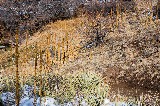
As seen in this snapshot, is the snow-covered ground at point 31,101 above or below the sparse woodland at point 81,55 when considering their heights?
above

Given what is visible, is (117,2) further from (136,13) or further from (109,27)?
(109,27)

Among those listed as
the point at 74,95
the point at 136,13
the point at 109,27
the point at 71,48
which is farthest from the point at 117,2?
the point at 74,95

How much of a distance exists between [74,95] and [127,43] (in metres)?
19.2

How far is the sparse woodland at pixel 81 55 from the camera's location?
42.1ft

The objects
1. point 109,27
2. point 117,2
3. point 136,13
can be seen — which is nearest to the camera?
point 109,27

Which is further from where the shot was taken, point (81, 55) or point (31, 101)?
point (81, 55)

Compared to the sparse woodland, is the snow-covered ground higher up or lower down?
higher up

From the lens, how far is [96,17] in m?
39.3

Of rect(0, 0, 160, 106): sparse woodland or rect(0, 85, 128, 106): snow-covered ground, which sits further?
rect(0, 0, 160, 106): sparse woodland

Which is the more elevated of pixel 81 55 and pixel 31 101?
pixel 31 101

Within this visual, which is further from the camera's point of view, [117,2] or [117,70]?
[117,2]

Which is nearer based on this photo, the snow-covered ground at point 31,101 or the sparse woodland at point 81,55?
the snow-covered ground at point 31,101

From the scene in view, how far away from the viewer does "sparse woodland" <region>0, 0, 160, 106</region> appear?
42.1 feet

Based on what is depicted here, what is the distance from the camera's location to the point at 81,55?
104 ft
